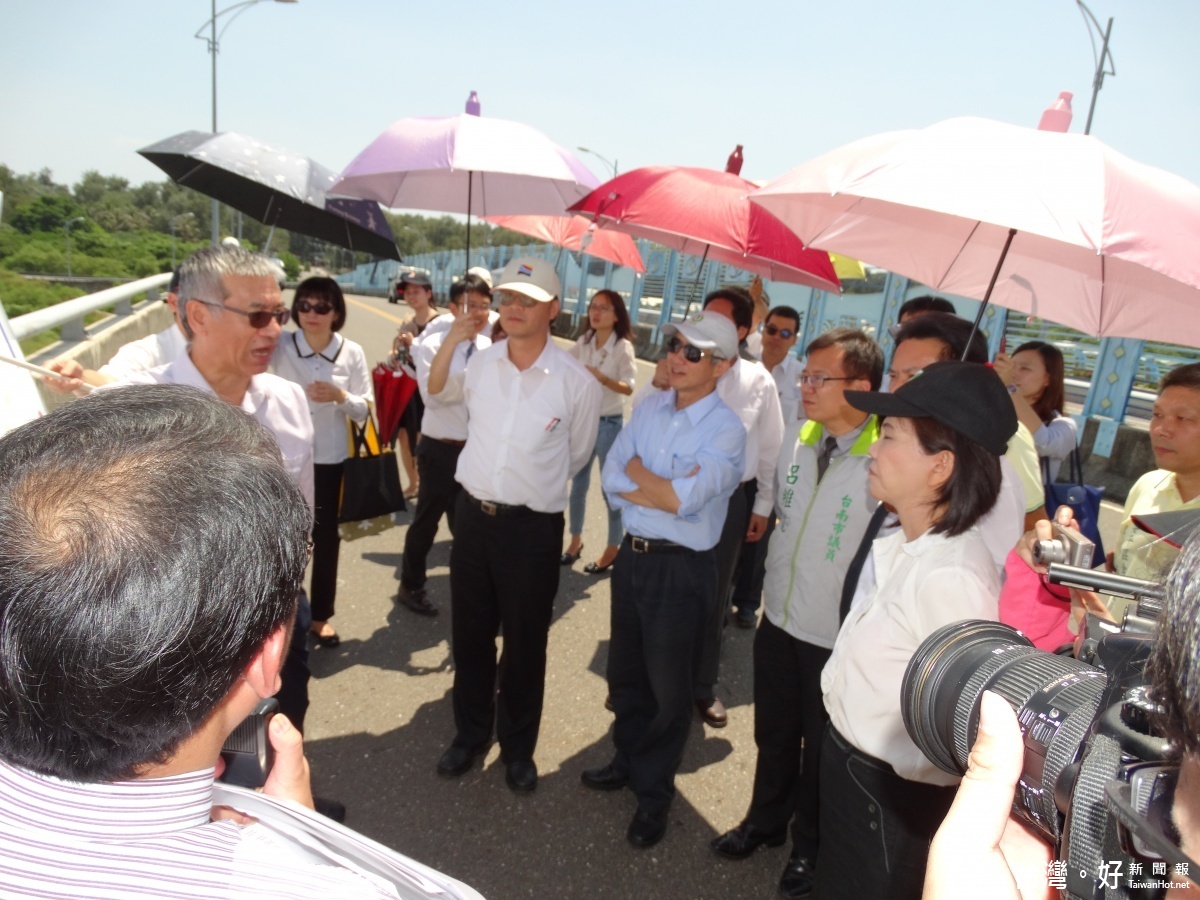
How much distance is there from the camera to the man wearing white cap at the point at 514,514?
299 cm

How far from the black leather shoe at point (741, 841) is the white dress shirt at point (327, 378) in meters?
2.61

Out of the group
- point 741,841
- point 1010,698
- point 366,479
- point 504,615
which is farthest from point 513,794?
point 1010,698

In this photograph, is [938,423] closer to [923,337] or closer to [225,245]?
[923,337]

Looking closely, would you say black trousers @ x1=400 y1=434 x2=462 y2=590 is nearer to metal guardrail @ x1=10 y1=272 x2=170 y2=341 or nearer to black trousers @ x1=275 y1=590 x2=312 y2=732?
black trousers @ x1=275 y1=590 x2=312 y2=732

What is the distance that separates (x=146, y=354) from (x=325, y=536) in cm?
130

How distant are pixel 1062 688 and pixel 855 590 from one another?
4.19 ft

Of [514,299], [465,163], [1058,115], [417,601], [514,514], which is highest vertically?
[1058,115]

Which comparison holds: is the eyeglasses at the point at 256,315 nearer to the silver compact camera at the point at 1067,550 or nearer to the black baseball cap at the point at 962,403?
the black baseball cap at the point at 962,403

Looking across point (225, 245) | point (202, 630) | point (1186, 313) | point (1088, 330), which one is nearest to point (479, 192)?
point (225, 245)

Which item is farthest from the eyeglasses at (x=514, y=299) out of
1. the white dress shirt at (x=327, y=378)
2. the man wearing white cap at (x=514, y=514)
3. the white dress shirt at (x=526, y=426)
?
the white dress shirt at (x=327, y=378)

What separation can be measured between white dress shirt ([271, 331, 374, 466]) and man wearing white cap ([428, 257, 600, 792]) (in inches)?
42.4

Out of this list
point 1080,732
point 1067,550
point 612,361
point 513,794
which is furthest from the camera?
point 612,361

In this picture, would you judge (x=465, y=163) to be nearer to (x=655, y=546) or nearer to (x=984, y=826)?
(x=655, y=546)

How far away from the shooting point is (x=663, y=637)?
8.89 ft
